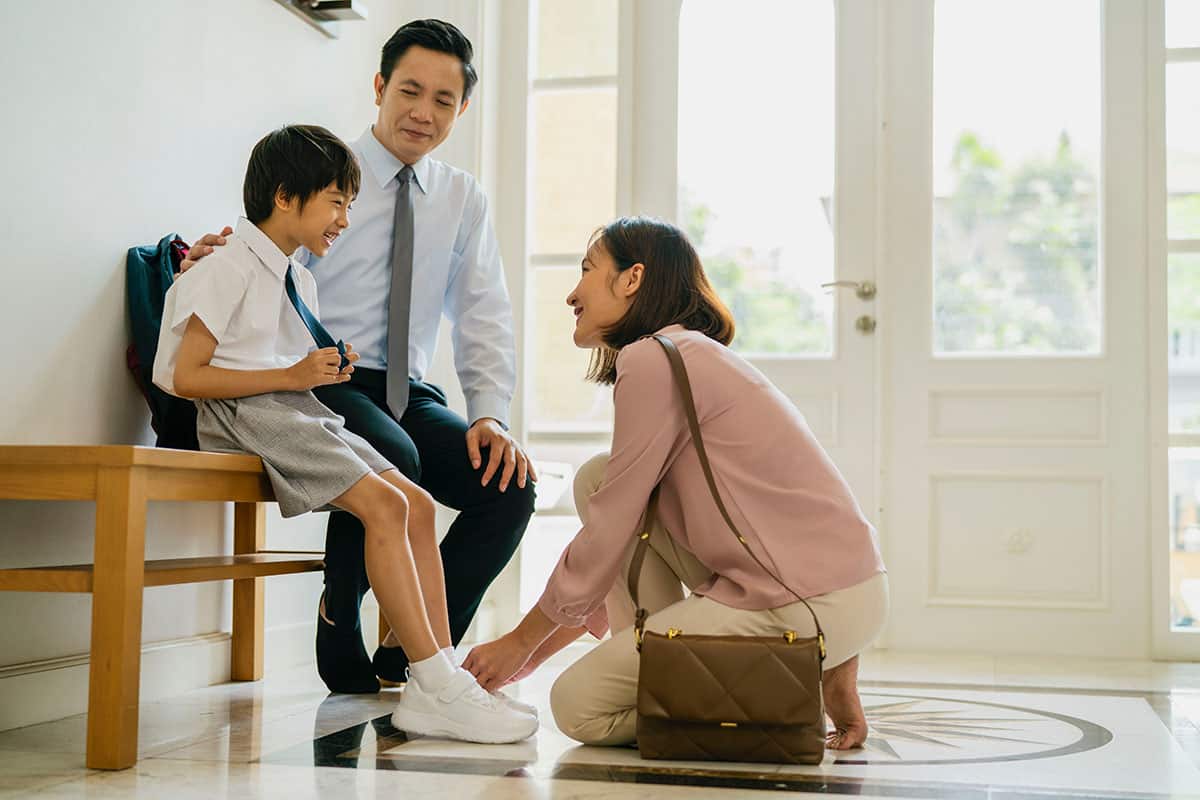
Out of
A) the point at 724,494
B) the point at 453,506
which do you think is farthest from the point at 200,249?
the point at 724,494

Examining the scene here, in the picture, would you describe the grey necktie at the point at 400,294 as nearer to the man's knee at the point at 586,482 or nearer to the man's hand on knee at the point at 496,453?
the man's hand on knee at the point at 496,453

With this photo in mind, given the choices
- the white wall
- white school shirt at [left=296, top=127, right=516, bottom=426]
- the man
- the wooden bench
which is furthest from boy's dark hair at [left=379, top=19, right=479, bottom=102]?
the wooden bench

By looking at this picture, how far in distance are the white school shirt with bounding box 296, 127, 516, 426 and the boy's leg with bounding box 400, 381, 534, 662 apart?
4.8 inches

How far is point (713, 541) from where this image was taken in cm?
188

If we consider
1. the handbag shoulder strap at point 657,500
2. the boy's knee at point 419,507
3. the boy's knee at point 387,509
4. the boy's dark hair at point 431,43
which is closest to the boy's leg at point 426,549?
the boy's knee at point 419,507

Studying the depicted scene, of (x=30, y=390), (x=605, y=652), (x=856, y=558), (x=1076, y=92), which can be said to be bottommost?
(x=605, y=652)

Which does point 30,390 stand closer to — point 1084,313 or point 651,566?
point 651,566

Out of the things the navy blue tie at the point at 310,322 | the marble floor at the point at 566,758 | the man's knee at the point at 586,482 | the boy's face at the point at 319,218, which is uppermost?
the boy's face at the point at 319,218

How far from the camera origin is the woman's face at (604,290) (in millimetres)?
2062

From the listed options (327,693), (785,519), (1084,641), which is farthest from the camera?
(1084,641)

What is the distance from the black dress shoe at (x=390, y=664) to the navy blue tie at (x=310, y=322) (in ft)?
1.98

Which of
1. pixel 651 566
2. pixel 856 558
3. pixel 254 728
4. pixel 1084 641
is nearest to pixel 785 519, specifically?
pixel 856 558

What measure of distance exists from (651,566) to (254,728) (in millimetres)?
722

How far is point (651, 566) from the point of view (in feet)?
6.57
